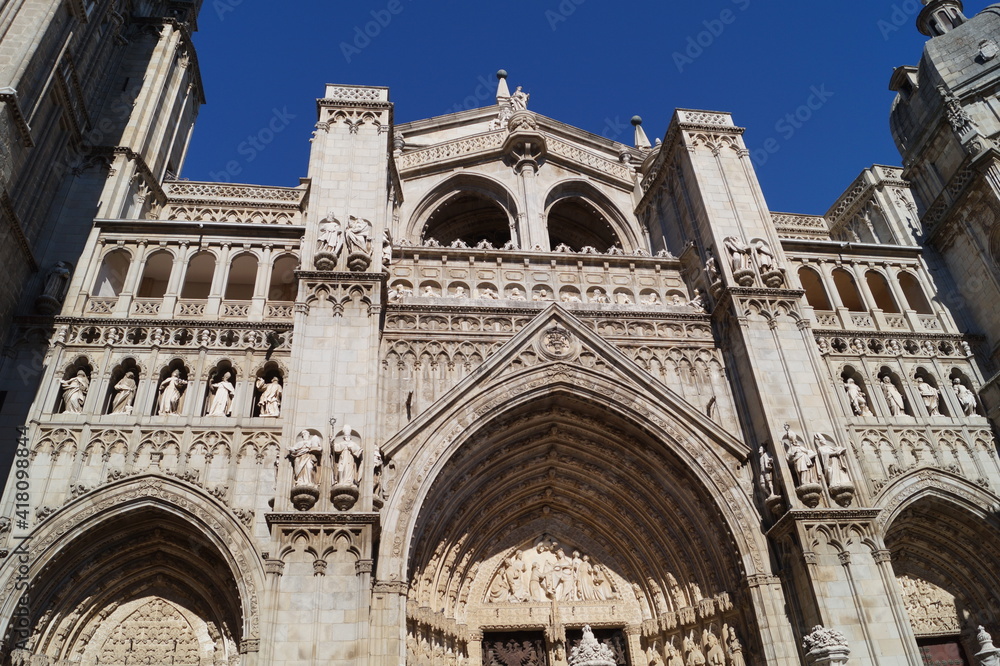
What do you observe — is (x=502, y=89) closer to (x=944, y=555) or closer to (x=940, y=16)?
(x=940, y=16)

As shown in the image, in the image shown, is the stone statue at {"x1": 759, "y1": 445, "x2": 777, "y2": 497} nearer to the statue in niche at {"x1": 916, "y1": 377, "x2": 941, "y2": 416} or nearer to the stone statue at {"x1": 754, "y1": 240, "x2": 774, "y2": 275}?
the stone statue at {"x1": 754, "y1": 240, "x2": 774, "y2": 275}

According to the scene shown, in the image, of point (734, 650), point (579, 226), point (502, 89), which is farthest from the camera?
point (502, 89)

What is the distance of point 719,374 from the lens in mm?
17094

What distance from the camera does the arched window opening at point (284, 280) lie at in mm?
18250

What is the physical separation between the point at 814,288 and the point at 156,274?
17620 millimetres

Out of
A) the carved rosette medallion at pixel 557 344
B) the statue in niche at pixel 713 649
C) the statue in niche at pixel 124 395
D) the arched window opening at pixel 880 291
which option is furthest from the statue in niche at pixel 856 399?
the statue in niche at pixel 124 395

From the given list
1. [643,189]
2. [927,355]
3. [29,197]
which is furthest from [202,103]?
[927,355]

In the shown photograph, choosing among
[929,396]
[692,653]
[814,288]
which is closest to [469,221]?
[814,288]

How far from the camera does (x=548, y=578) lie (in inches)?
657

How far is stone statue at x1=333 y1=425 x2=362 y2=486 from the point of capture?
1305cm

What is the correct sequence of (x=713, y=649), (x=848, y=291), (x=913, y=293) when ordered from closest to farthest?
(x=713, y=649) < (x=913, y=293) < (x=848, y=291)

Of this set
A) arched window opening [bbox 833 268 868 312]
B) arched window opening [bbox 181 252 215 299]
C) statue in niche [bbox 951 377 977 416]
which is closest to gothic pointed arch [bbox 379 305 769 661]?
statue in niche [bbox 951 377 977 416]

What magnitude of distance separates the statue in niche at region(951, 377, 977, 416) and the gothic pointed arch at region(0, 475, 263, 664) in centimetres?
1621

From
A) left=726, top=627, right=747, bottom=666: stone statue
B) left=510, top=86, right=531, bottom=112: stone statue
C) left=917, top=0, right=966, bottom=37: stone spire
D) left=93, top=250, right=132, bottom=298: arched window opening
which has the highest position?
left=510, top=86, right=531, bottom=112: stone statue
